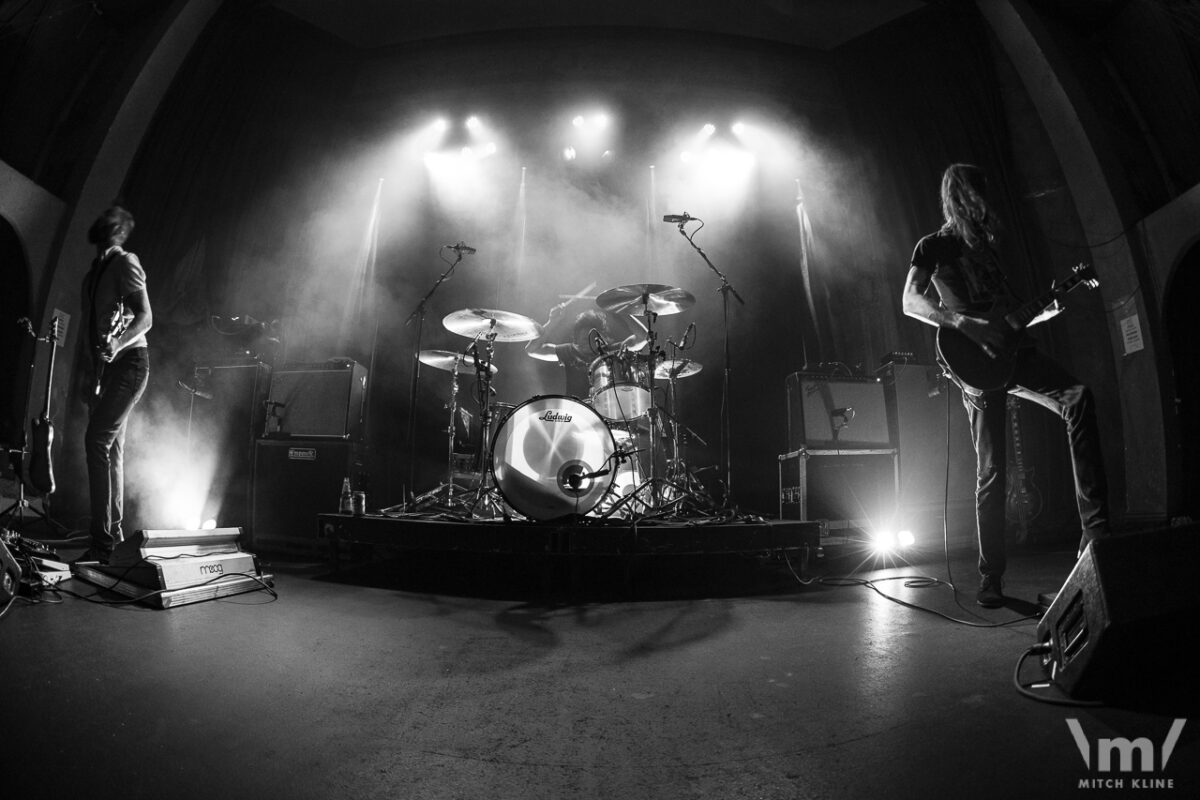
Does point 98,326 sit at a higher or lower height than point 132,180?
lower

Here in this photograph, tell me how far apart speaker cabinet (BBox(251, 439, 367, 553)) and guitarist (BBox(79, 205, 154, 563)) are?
123 cm

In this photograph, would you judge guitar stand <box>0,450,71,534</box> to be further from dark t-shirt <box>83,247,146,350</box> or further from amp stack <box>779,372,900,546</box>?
amp stack <box>779,372,900,546</box>

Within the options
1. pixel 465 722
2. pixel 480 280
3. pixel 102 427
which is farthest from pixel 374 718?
pixel 480 280

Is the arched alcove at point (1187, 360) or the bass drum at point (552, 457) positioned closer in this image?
the bass drum at point (552, 457)

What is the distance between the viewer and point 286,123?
22.2 feet

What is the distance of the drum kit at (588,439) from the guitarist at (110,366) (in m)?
1.84

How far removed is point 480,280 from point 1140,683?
6.82 m

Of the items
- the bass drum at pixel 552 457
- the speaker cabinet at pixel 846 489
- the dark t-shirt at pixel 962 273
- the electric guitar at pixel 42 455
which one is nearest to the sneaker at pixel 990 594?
the dark t-shirt at pixel 962 273

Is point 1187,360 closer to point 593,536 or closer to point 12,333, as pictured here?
point 593,536

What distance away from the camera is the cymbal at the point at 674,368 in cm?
478

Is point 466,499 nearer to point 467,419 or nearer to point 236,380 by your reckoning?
point 467,419

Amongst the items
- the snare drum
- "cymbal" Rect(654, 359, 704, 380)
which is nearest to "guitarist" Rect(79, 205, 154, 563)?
the snare drum

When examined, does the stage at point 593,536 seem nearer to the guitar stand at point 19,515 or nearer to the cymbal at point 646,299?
the cymbal at point 646,299

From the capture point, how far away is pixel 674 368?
4.75 m
